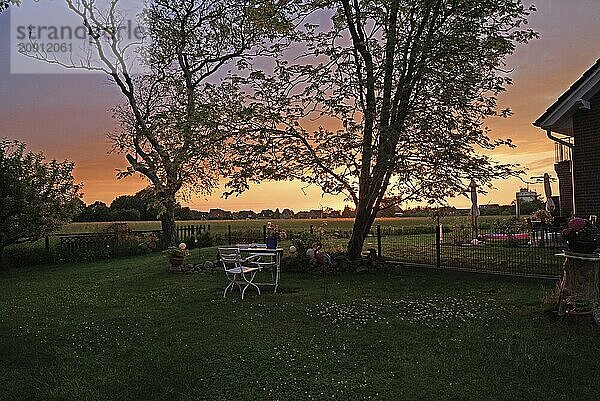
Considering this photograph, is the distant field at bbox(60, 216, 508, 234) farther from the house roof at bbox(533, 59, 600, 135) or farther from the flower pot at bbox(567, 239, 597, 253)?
the flower pot at bbox(567, 239, 597, 253)

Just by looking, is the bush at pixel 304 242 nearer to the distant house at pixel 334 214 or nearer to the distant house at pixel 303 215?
the distant house at pixel 334 214

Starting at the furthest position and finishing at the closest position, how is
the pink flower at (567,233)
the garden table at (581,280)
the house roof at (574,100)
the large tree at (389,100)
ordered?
the large tree at (389,100), the house roof at (574,100), the pink flower at (567,233), the garden table at (581,280)

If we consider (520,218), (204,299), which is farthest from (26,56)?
(520,218)

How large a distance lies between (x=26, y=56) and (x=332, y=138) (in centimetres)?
1172

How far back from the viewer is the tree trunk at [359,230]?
562 inches

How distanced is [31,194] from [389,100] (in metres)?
13.0

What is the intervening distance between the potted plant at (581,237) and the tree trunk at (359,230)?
7048 mm

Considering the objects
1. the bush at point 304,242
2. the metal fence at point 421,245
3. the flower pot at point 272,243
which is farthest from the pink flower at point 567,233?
the bush at point 304,242

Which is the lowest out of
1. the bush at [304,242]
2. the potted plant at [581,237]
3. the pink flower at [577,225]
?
the bush at [304,242]

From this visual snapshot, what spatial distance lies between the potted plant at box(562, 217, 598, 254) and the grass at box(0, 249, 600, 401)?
1.19 metres

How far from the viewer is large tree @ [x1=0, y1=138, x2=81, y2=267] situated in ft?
56.5

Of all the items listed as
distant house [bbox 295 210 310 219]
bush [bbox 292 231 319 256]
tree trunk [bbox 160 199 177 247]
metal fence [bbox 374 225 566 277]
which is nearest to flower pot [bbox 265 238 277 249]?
bush [bbox 292 231 319 256]

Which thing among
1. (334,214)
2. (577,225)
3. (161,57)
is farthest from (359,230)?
(161,57)

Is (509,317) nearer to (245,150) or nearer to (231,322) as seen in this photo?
(231,322)
